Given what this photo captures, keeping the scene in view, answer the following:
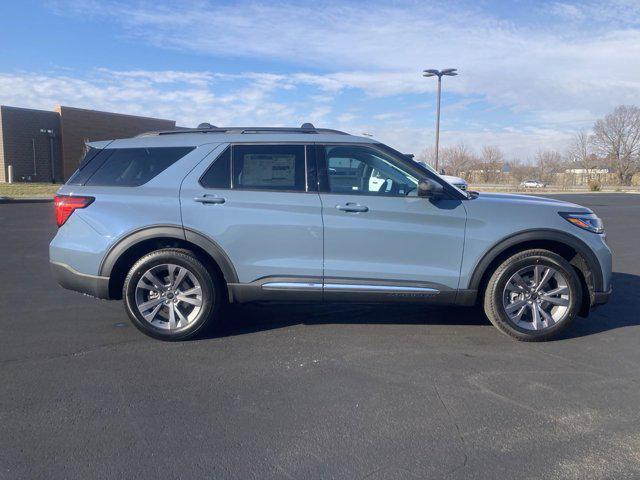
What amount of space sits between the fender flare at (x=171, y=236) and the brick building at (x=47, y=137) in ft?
114

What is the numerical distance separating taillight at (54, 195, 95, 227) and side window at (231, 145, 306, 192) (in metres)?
1.40

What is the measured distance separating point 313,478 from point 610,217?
1869 cm

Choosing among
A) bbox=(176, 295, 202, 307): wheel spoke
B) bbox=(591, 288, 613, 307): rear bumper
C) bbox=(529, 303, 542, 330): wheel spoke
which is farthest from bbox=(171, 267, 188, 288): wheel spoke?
bbox=(591, 288, 613, 307): rear bumper

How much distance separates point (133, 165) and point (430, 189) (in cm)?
279

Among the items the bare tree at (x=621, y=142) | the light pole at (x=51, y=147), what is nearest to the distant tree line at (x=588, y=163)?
the bare tree at (x=621, y=142)

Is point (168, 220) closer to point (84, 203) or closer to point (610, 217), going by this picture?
point (84, 203)

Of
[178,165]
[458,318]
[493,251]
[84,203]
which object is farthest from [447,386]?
[84,203]

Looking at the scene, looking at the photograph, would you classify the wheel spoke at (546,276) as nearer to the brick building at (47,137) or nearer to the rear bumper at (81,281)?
the rear bumper at (81,281)

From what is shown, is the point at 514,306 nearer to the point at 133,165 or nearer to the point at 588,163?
the point at 133,165

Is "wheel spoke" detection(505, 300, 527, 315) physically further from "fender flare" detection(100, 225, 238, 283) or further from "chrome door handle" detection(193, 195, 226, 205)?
"chrome door handle" detection(193, 195, 226, 205)

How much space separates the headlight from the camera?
16.1 ft

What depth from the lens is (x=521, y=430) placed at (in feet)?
11.0

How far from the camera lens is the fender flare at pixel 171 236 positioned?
4.86 metres

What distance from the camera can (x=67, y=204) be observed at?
502cm
